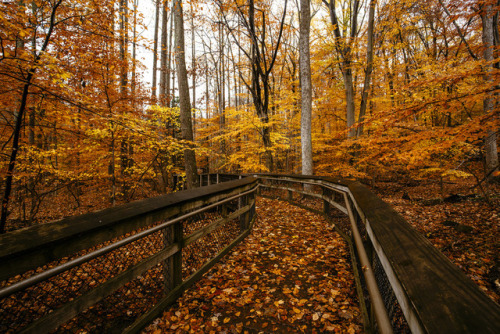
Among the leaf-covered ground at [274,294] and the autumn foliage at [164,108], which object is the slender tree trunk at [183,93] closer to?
the autumn foliage at [164,108]

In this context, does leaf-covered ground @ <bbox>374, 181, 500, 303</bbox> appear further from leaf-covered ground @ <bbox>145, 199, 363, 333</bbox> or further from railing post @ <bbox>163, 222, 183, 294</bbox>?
railing post @ <bbox>163, 222, 183, 294</bbox>

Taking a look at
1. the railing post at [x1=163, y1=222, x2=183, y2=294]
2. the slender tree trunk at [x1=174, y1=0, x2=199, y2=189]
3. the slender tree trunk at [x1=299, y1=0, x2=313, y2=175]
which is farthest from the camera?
the slender tree trunk at [x1=299, y1=0, x2=313, y2=175]

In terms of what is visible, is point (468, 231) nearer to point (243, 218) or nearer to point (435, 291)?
point (243, 218)

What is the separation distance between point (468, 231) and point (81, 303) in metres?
7.20

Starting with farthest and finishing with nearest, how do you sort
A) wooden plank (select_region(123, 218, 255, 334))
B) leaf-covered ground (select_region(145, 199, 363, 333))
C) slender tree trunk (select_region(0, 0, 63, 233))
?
1. slender tree trunk (select_region(0, 0, 63, 233))
2. leaf-covered ground (select_region(145, 199, 363, 333))
3. wooden plank (select_region(123, 218, 255, 334))

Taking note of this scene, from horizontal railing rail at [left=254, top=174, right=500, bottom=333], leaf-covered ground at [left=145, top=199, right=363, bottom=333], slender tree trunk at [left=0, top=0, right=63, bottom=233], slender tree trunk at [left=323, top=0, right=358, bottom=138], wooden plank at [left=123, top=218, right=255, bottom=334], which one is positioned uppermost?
slender tree trunk at [left=323, top=0, right=358, bottom=138]

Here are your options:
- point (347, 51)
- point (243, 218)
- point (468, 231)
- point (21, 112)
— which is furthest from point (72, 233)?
point (347, 51)

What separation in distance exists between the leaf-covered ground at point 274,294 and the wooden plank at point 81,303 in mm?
763

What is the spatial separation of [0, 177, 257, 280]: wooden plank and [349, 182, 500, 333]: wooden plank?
218cm

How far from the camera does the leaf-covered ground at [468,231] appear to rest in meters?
3.56

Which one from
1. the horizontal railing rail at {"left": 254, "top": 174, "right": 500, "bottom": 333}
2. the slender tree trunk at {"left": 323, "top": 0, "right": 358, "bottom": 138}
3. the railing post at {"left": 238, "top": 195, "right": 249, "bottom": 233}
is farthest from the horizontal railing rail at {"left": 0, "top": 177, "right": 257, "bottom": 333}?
the slender tree trunk at {"left": 323, "top": 0, "right": 358, "bottom": 138}

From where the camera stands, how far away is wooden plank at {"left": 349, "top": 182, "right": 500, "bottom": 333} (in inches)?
28.7

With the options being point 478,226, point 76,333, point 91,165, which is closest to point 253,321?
point 76,333

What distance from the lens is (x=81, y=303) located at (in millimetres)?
1699
